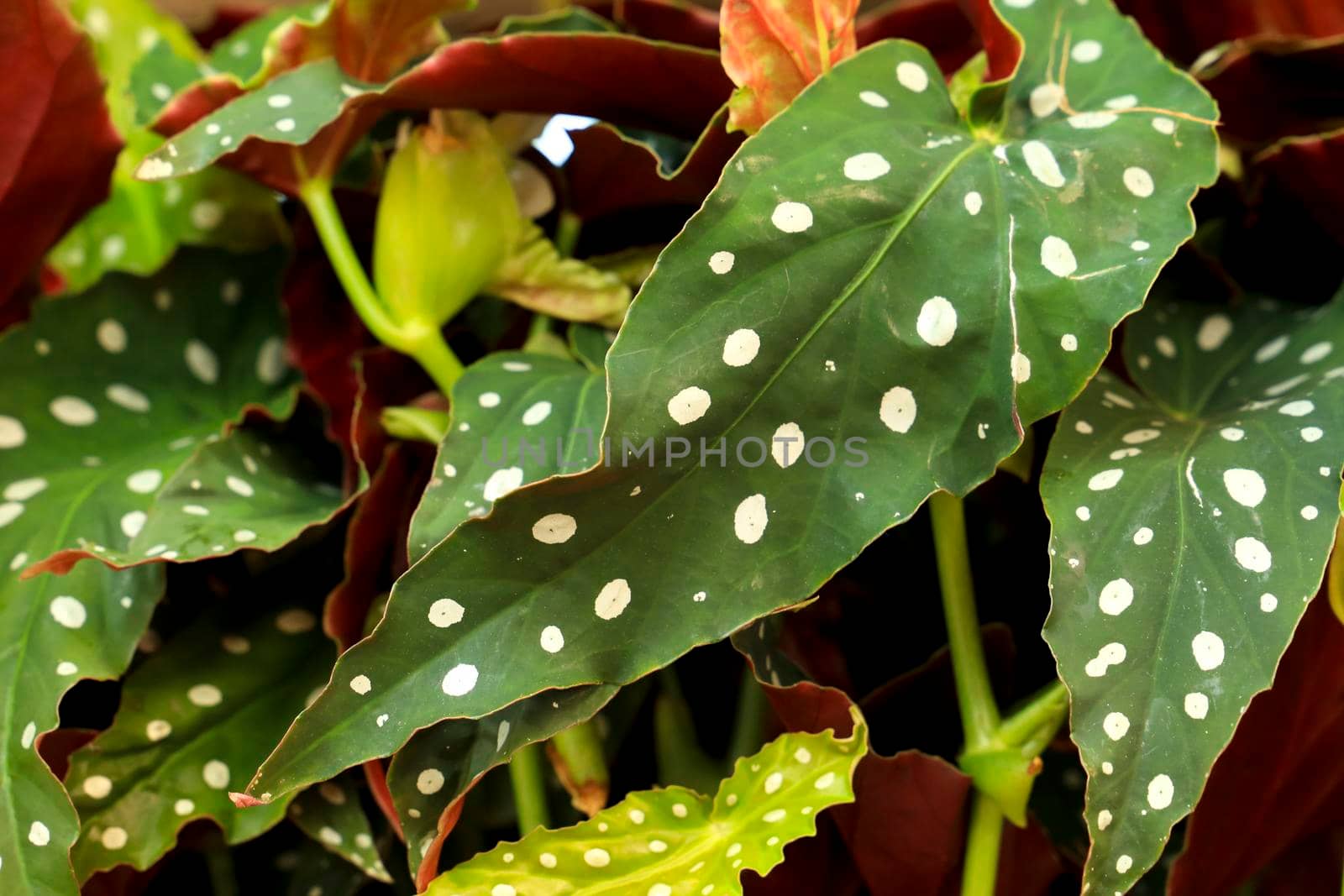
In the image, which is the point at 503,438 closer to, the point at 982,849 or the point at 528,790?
the point at 528,790

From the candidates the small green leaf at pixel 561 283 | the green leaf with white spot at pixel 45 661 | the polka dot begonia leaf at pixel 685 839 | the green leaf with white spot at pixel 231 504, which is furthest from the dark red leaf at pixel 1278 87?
the green leaf with white spot at pixel 45 661

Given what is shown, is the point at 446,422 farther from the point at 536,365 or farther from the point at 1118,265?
the point at 1118,265

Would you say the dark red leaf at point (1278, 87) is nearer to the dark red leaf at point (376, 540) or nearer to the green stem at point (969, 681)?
the green stem at point (969, 681)

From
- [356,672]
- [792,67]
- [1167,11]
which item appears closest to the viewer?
[356,672]

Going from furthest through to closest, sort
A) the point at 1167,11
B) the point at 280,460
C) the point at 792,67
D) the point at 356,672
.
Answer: the point at 1167,11, the point at 280,460, the point at 792,67, the point at 356,672

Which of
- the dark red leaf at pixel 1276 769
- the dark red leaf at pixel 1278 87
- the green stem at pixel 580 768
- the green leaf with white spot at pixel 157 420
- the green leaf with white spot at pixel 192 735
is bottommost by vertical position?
the dark red leaf at pixel 1276 769

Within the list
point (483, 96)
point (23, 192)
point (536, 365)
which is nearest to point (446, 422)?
point (536, 365)
